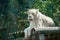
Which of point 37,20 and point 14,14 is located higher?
point 37,20

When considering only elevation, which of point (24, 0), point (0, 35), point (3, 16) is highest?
point (24, 0)

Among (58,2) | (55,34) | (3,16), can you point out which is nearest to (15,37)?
(58,2)

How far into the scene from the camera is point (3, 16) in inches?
501

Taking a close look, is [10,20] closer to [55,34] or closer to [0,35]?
[0,35]

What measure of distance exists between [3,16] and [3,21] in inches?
13.1

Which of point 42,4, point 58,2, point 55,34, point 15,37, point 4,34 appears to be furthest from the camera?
point 4,34

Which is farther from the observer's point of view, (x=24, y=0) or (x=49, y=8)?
(x=24, y=0)

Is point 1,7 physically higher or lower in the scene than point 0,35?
higher

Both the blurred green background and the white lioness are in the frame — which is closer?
the white lioness

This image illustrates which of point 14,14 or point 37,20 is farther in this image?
point 14,14

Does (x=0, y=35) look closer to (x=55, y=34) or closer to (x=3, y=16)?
(x=3, y=16)

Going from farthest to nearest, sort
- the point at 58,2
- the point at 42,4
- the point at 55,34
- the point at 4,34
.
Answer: the point at 4,34 → the point at 42,4 → the point at 58,2 → the point at 55,34

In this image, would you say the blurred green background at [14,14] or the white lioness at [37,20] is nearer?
the white lioness at [37,20]

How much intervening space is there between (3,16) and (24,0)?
1464 mm
